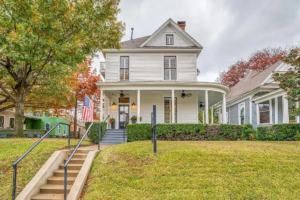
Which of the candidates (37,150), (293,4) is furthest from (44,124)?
(293,4)

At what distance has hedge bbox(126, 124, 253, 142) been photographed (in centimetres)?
1126

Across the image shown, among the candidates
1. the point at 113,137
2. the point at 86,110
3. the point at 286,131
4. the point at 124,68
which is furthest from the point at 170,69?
the point at 286,131

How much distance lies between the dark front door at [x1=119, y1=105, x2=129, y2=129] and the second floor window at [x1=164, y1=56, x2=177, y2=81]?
371cm

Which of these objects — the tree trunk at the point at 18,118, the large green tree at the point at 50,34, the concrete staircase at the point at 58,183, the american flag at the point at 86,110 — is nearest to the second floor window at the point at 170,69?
the large green tree at the point at 50,34

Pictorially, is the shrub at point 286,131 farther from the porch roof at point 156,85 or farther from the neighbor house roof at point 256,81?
the neighbor house roof at point 256,81

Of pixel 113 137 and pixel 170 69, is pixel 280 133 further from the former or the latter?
pixel 113 137

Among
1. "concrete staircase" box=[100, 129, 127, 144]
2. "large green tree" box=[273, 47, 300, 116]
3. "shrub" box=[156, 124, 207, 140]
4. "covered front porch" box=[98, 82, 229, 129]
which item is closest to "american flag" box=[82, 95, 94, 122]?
"concrete staircase" box=[100, 129, 127, 144]

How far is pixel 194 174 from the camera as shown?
208 inches

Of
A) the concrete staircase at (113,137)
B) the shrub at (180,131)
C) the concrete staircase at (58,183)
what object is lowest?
the concrete staircase at (58,183)

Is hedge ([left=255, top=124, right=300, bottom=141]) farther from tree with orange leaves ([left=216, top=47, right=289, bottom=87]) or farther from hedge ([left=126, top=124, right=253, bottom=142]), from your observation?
tree with orange leaves ([left=216, top=47, right=289, bottom=87])

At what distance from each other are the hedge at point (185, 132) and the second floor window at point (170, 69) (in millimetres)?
4759

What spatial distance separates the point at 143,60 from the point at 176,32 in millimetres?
3275

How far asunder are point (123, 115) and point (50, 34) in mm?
7728

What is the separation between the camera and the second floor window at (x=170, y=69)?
14961 millimetres
